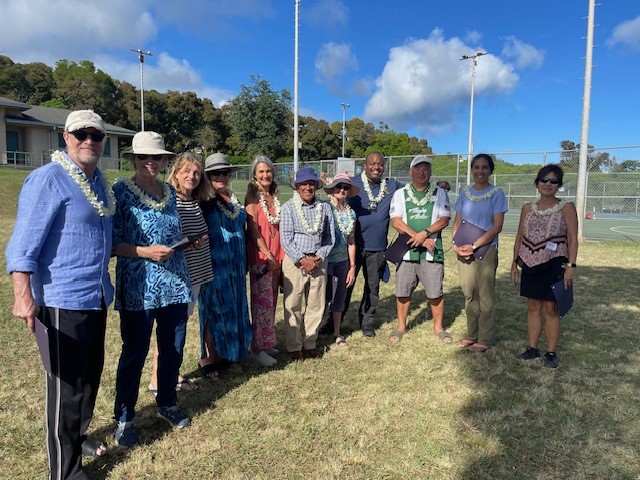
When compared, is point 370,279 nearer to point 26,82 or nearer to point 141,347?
point 141,347

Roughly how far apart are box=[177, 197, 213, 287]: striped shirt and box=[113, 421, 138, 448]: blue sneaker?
1.03 m

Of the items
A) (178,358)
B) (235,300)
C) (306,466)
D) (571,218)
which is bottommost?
(306,466)

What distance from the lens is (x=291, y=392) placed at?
3.78 m

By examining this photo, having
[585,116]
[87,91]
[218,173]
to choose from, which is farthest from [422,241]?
[87,91]

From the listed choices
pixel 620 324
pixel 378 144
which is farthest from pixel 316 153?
pixel 620 324

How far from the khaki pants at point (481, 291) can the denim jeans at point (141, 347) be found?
2939 mm

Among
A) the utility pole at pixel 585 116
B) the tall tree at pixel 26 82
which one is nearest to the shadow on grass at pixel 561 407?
the utility pole at pixel 585 116

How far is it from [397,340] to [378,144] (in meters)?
59.8

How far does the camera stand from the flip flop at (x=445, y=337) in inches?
196

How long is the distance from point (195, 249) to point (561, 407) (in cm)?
304

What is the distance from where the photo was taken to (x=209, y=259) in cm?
365

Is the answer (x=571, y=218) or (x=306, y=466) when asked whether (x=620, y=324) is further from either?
(x=306, y=466)

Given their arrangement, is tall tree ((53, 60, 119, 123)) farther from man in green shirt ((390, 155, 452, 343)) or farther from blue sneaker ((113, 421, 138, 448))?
blue sneaker ((113, 421, 138, 448))

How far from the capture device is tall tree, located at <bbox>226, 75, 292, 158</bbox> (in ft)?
95.6
